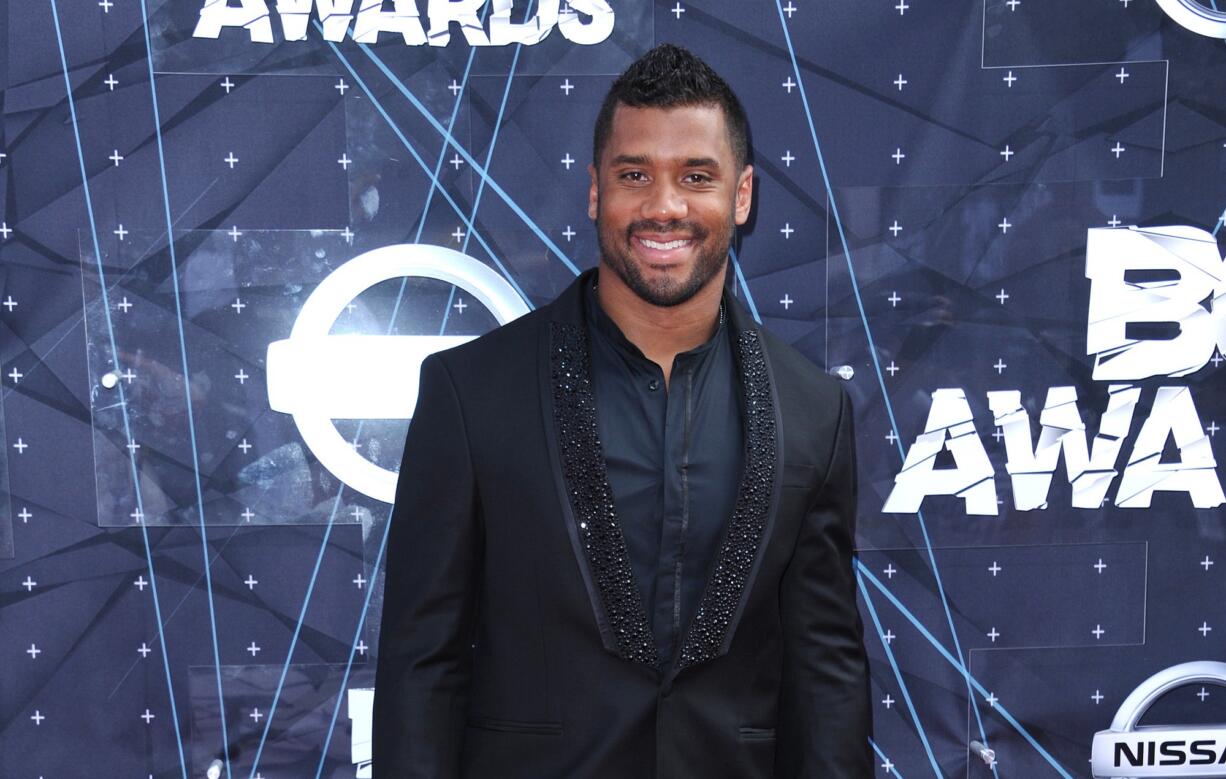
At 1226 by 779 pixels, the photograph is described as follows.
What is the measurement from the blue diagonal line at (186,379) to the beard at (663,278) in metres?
1.03

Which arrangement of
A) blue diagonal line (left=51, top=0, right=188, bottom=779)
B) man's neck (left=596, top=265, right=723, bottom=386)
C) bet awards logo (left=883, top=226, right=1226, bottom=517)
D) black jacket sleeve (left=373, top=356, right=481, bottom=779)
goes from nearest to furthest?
black jacket sleeve (left=373, top=356, right=481, bottom=779), man's neck (left=596, top=265, right=723, bottom=386), blue diagonal line (left=51, top=0, right=188, bottom=779), bet awards logo (left=883, top=226, right=1226, bottom=517)

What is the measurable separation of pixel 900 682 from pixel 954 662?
127 mm

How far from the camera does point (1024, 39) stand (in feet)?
6.35

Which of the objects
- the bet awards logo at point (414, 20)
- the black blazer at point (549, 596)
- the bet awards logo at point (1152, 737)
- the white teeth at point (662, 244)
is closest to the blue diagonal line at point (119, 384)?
the bet awards logo at point (414, 20)

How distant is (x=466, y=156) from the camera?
1.91 metres

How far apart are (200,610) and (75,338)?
1.99 feet

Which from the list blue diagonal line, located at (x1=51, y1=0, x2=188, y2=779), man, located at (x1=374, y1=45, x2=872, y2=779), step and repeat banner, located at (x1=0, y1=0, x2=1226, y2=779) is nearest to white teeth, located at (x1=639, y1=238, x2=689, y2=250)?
man, located at (x1=374, y1=45, x2=872, y2=779)

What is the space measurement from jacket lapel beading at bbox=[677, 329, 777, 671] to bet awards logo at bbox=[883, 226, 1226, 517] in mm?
801

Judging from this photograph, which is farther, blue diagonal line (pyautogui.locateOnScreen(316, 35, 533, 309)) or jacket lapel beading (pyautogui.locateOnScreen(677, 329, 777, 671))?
blue diagonal line (pyautogui.locateOnScreen(316, 35, 533, 309))

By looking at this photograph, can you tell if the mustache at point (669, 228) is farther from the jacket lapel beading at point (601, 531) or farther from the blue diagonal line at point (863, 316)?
the blue diagonal line at point (863, 316)

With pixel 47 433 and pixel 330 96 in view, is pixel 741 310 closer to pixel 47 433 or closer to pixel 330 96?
pixel 330 96

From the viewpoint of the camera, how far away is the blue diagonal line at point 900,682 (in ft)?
6.70

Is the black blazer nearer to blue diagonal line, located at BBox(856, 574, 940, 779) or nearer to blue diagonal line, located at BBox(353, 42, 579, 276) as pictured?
blue diagonal line, located at BBox(353, 42, 579, 276)

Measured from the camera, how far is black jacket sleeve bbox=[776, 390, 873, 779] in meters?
1.39
